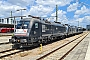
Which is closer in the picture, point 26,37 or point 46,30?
point 26,37

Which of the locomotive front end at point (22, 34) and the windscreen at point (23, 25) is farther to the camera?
the windscreen at point (23, 25)

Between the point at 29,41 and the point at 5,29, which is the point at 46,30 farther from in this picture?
the point at 5,29

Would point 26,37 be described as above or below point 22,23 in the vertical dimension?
below

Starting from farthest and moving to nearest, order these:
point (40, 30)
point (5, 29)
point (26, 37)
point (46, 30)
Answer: point (5, 29)
point (46, 30)
point (40, 30)
point (26, 37)

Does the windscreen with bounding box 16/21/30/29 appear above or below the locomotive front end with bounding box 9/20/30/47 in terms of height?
above

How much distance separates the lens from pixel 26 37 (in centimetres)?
1748

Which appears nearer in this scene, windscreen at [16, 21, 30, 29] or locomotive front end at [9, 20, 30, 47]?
locomotive front end at [9, 20, 30, 47]

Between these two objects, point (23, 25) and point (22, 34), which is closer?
point (22, 34)

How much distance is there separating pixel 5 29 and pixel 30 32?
66383 mm

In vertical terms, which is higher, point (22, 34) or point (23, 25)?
point (23, 25)

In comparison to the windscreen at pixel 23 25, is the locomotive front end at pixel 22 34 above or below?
below

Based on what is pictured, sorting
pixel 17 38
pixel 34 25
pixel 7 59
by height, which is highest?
pixel 34 25

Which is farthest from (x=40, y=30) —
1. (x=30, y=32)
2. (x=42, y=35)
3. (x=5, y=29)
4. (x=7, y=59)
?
(x=5, y=29)

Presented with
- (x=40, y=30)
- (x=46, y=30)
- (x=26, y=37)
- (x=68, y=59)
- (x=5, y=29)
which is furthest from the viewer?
(x=5, y=29)
